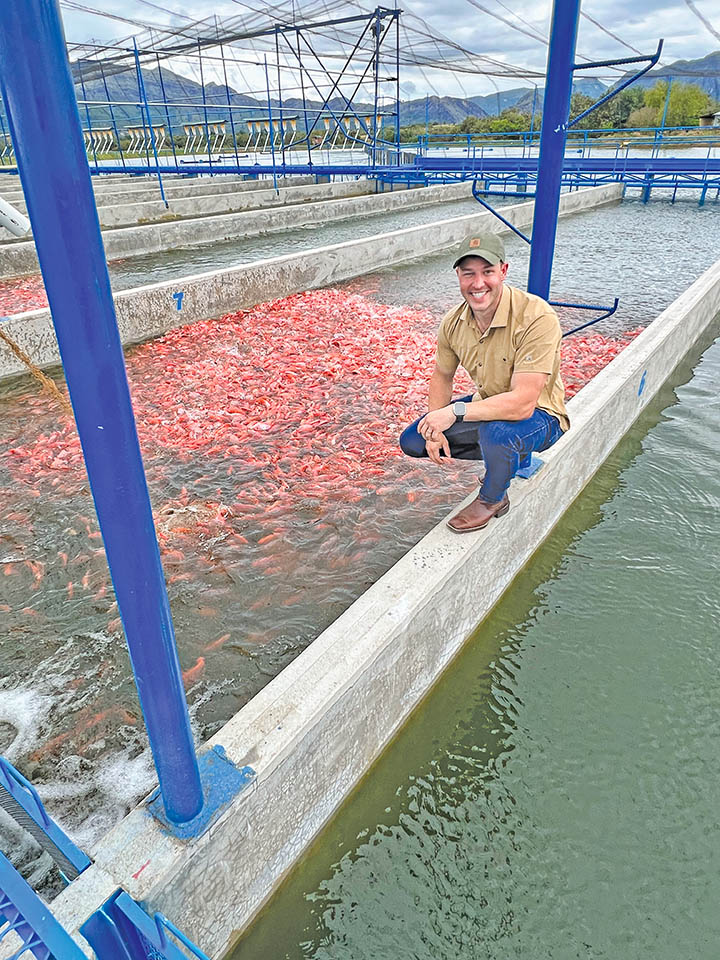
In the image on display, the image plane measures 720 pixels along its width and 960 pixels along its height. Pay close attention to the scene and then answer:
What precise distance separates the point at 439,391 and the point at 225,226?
48.2 ft

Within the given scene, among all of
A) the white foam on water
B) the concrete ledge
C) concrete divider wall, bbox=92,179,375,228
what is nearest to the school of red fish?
the white foam on water

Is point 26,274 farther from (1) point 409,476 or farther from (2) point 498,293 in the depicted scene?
(2) point 498,293

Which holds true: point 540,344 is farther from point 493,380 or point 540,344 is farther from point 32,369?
point 32,369

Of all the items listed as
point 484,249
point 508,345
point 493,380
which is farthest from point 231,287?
point 484,249

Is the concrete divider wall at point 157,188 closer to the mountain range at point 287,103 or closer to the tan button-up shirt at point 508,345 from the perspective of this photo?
the mountain range at point 287,103

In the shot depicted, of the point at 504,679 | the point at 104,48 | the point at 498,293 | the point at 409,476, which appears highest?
the point at 104,48

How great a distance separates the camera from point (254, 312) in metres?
10.1

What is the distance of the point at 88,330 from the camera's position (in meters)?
1.50

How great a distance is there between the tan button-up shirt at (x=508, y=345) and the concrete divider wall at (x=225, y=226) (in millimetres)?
9499

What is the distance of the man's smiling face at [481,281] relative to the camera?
3.25 metres

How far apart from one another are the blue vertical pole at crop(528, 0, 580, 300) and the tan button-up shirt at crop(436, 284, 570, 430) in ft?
3.82

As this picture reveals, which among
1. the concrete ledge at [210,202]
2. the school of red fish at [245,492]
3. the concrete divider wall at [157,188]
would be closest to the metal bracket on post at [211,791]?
the school of red fish at [245,492]

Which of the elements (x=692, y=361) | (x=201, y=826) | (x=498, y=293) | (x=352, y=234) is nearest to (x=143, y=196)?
(x=352, y=234)

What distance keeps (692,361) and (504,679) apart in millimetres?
6639
